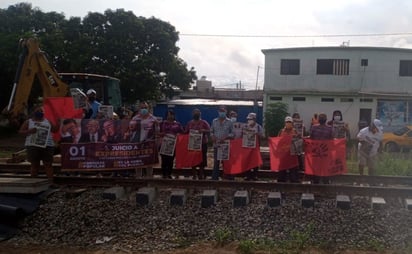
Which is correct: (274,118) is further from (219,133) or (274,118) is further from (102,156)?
(102,156)

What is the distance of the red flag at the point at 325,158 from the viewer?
10.4 m

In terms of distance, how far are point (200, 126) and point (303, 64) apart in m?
29.3

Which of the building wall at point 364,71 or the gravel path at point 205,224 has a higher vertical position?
the building wall at point 364,71

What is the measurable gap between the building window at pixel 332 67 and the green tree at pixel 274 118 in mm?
5545

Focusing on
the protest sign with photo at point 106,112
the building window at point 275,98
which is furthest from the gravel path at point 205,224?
the building window at point 275,98

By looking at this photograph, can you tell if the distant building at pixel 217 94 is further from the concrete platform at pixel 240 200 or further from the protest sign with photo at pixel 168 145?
the concrete platform at pixel 240 200

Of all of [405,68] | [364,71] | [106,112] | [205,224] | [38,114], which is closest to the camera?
[205,224]

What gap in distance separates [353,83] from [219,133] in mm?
29532

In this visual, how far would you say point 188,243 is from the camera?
729cm

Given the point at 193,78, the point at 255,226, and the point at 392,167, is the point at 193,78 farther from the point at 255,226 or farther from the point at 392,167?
the point at 255,226

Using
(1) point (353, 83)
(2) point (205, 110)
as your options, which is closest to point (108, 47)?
(2) point (205, 110)

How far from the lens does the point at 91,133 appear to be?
10312 mm

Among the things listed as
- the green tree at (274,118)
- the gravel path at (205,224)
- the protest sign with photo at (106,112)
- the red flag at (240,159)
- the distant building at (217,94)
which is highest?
the distant building at (217,94)

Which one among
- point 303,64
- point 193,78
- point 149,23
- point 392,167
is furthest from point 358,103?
point 392,167
